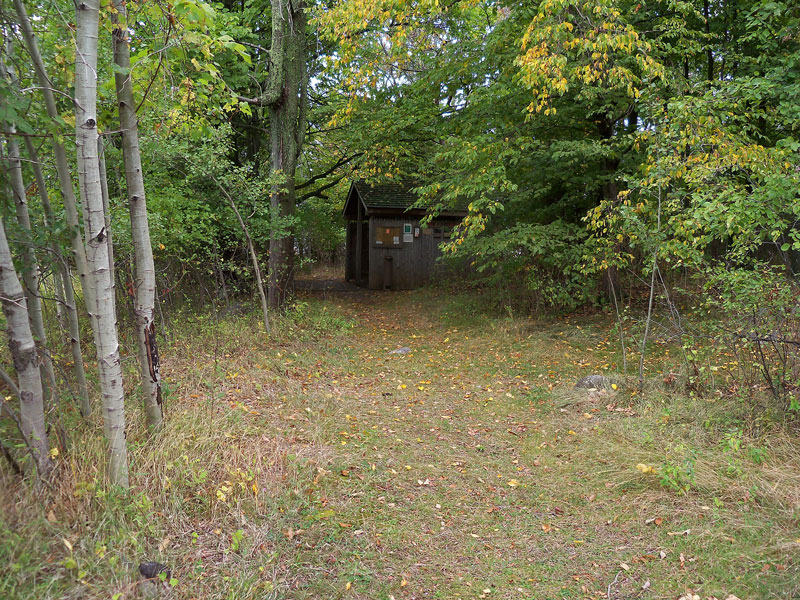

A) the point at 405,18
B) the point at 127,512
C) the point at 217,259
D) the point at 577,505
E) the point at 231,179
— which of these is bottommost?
the point at 577,505

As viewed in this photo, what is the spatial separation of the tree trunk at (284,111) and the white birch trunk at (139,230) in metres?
6.44

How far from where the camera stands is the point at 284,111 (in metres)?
11.1

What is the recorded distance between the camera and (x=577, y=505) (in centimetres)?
427

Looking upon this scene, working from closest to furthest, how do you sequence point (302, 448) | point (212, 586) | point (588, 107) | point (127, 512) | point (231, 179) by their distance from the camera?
point (212, 586), point (127, 512), point (302, 448), point (231, 179), point (588, 107)

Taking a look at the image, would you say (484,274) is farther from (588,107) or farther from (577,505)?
(577,505)

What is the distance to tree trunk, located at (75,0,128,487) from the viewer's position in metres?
3.02

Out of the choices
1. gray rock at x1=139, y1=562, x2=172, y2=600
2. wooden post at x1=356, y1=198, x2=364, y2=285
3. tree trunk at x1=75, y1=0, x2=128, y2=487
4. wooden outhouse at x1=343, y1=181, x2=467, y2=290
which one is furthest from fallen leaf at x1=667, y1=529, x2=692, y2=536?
wooden post at x1=356, y1=198, x2=364, y2=285

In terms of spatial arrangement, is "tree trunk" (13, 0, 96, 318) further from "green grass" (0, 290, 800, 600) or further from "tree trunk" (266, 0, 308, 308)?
"tree trunk" (266, 0, 308, 308)

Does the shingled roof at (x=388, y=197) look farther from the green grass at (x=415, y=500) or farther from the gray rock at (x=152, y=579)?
the gray rock at (x=152, y=579)

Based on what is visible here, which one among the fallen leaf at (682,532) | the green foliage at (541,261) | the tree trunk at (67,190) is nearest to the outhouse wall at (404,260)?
the green foliage at (541,261)

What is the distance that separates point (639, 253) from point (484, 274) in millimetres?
6098

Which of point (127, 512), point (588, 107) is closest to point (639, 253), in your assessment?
point (588, 107)

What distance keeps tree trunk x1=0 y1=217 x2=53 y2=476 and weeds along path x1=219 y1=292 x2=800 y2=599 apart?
1521mm

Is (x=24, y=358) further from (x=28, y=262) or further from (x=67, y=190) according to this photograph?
(x=67, y=190)
